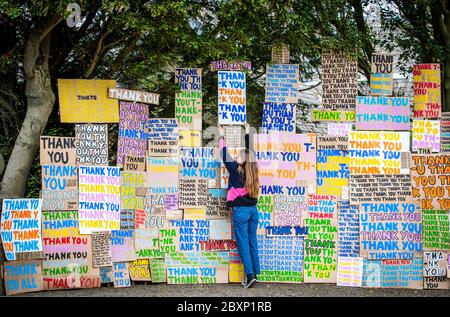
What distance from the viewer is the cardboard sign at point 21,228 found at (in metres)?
8.32

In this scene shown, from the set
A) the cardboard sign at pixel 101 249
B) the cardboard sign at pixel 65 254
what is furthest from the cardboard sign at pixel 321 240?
the cardboard sign at pixel 65 254

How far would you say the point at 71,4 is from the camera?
812 cm

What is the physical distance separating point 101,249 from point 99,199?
0.69m

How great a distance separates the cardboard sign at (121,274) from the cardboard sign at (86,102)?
203 cm

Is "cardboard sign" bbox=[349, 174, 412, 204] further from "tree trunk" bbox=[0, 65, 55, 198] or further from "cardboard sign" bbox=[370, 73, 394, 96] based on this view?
"tree trunk" bbox=[0, 65, 55, 198]

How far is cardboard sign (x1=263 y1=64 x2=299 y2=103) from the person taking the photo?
9.52 metres

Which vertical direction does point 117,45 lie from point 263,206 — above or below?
above

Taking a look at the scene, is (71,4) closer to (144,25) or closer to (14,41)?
(144,25)

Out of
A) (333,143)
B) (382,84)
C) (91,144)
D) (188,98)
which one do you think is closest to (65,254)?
(91,144)

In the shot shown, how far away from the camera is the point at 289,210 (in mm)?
9398

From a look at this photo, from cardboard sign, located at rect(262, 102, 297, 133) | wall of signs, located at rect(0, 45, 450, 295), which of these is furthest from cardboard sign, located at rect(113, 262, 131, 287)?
cardboard sign, located at rect(262, 102, 297, 133)

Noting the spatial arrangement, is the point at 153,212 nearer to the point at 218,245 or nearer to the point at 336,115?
the point at 218,245

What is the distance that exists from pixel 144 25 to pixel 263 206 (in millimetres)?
3069

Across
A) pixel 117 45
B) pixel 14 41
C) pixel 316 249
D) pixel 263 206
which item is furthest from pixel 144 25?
pixel 316 249
